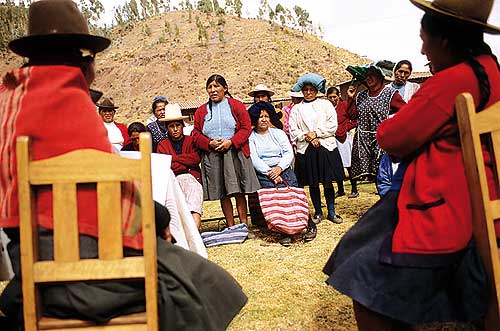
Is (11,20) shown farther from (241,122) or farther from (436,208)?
(436,208)

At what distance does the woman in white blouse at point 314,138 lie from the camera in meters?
5.75

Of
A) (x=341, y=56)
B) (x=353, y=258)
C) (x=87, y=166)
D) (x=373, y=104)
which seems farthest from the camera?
(x=341, y=56)

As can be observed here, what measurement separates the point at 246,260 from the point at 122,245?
3.12 metres

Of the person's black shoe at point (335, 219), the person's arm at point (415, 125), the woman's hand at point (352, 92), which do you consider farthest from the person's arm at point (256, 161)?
the person's arm at point (415, 125)

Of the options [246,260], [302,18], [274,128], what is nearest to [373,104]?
[274,128]

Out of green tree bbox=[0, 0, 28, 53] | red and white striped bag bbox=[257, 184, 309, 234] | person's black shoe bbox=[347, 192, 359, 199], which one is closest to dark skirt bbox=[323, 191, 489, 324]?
red and white striped bag bbox=[257, 184, 309, 234]

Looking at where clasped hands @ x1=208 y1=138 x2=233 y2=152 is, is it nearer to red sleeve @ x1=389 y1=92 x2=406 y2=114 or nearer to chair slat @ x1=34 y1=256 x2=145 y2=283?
red sleeve @ x1=389 y1=92 x2=406 y2=114

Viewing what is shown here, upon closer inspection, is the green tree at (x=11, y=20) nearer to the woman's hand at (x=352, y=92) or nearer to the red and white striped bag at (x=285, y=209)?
the woman's hand at (x=352, y=92)

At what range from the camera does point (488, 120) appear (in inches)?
67.2

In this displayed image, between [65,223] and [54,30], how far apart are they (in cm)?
80

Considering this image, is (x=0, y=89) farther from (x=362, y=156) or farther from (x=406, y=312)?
(x=362, y=156)

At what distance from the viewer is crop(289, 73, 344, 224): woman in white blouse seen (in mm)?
5746

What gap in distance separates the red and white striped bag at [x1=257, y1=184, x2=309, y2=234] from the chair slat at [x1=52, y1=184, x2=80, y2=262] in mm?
3579

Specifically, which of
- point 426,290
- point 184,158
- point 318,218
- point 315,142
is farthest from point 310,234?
point 426,290
